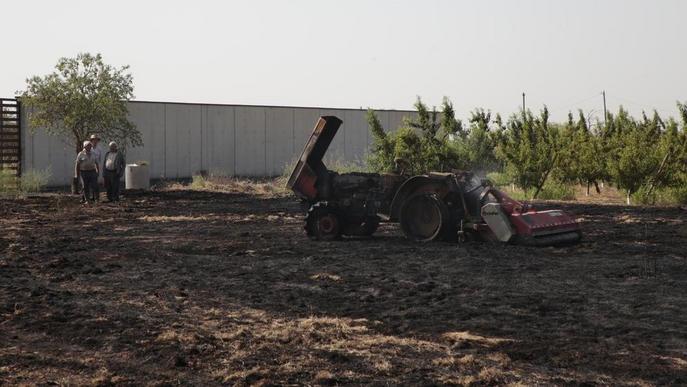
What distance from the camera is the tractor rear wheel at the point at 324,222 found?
44.3 ft

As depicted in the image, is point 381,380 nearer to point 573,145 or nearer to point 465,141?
point 573,145

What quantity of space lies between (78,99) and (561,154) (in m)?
13.7

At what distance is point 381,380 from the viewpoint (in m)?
5.88

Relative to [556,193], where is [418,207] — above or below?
above

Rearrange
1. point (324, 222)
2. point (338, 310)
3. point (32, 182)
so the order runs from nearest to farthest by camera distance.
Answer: point (338, 310) → point (324, 222) → point (32, 182)

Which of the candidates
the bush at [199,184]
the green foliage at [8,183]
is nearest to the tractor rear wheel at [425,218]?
the bush at [199,184]

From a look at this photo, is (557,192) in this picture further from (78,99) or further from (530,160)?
(78,99)

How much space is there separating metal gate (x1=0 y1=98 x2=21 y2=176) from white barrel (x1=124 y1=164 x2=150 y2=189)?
379 cm

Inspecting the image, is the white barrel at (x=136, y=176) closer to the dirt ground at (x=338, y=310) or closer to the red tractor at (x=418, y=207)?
the dirt ground at (x=338, y=310)

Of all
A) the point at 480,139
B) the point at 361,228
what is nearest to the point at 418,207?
the point at 361,228

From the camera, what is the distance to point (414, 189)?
13.1m

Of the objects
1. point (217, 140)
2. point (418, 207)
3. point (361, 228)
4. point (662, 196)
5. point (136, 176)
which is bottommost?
point (361, 228)

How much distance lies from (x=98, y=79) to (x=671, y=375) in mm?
23376

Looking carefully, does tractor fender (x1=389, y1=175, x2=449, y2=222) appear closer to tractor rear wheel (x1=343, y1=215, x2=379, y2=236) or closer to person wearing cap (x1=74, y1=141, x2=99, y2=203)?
tractor rear wheel (x1=343, y1=215, x2=379, y2=236)
